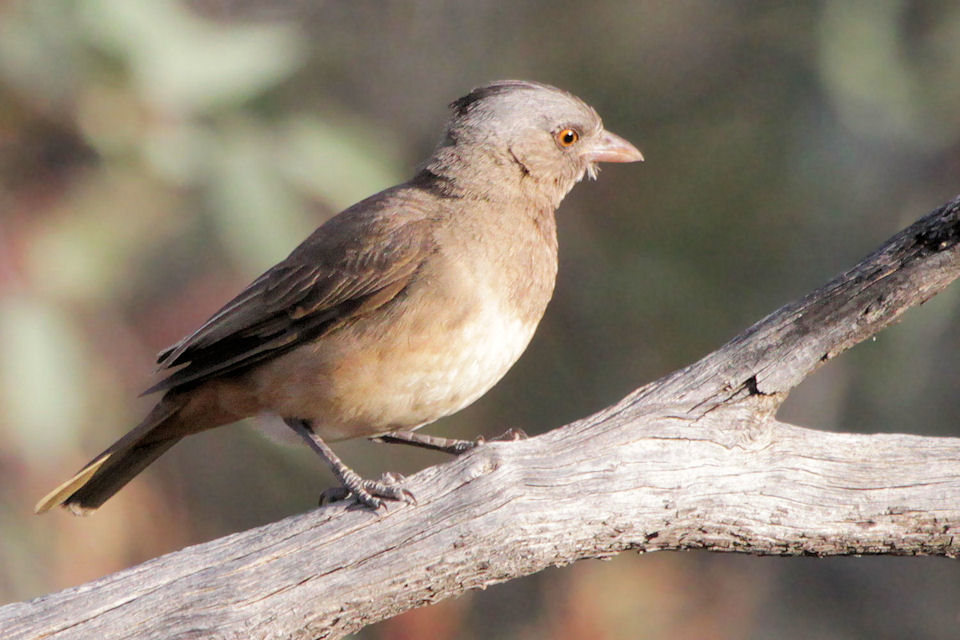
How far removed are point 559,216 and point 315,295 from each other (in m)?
4.04

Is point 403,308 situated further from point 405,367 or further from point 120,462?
point 120,462

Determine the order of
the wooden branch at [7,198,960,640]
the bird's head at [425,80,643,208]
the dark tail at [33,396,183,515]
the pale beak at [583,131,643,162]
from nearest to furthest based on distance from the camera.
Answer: the wooden branch at [7,198,960,640], the dark tail at [33,396,183,515], the bird's head at [425,80,643,208], the pale beak at [583,131,643,162]

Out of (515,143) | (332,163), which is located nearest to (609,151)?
(515,143)

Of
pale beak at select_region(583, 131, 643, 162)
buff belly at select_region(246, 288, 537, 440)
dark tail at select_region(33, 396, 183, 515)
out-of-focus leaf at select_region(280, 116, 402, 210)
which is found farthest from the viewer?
out-of-focus leaf at select_region(280, 116, 402, 210)

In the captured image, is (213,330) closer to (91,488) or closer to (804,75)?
(91,488)

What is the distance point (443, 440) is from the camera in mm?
5031

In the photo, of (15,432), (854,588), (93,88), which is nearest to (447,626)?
(854,588)

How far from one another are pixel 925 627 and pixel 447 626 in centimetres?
278

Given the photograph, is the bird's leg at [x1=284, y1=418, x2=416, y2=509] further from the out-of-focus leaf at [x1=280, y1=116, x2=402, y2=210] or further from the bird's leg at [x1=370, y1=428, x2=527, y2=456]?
the out-of-focus leaf at [x1=280, y1=116, x2=402, y2=210]

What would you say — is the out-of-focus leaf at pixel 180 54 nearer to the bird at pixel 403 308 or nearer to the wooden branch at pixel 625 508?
the bird at pixel 403 308

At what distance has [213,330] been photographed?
496 centimetres

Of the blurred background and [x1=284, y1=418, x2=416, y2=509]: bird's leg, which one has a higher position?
the blurred background

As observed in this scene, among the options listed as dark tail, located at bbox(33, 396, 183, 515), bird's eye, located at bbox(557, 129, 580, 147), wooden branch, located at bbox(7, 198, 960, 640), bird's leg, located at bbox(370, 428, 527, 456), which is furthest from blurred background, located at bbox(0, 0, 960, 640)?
wooden branch, located at bbox(7, 198, 960, 640)

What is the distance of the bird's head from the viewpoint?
511 cm
